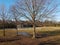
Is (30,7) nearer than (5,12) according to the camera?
Yes

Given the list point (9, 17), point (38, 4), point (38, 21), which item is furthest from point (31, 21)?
point (9, 17)

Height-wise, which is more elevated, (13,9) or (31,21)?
(13,9)

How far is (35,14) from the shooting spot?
2155 centimetres

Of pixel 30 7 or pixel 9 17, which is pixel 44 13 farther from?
pixel 9 17

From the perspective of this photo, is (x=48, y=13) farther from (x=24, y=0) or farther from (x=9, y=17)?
(x=9, y=17)

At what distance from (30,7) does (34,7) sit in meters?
0.56

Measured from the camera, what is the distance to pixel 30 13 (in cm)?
2181

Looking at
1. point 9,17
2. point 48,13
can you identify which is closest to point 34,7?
point 48,13

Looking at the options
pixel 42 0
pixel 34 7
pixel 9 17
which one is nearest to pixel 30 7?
pixel 34 7

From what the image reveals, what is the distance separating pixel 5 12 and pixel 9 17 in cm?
105

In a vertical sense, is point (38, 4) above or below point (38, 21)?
above

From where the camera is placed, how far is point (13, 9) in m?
22.4

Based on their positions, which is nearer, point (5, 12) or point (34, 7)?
point (34, 7)

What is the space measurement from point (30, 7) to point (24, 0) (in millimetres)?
1311
